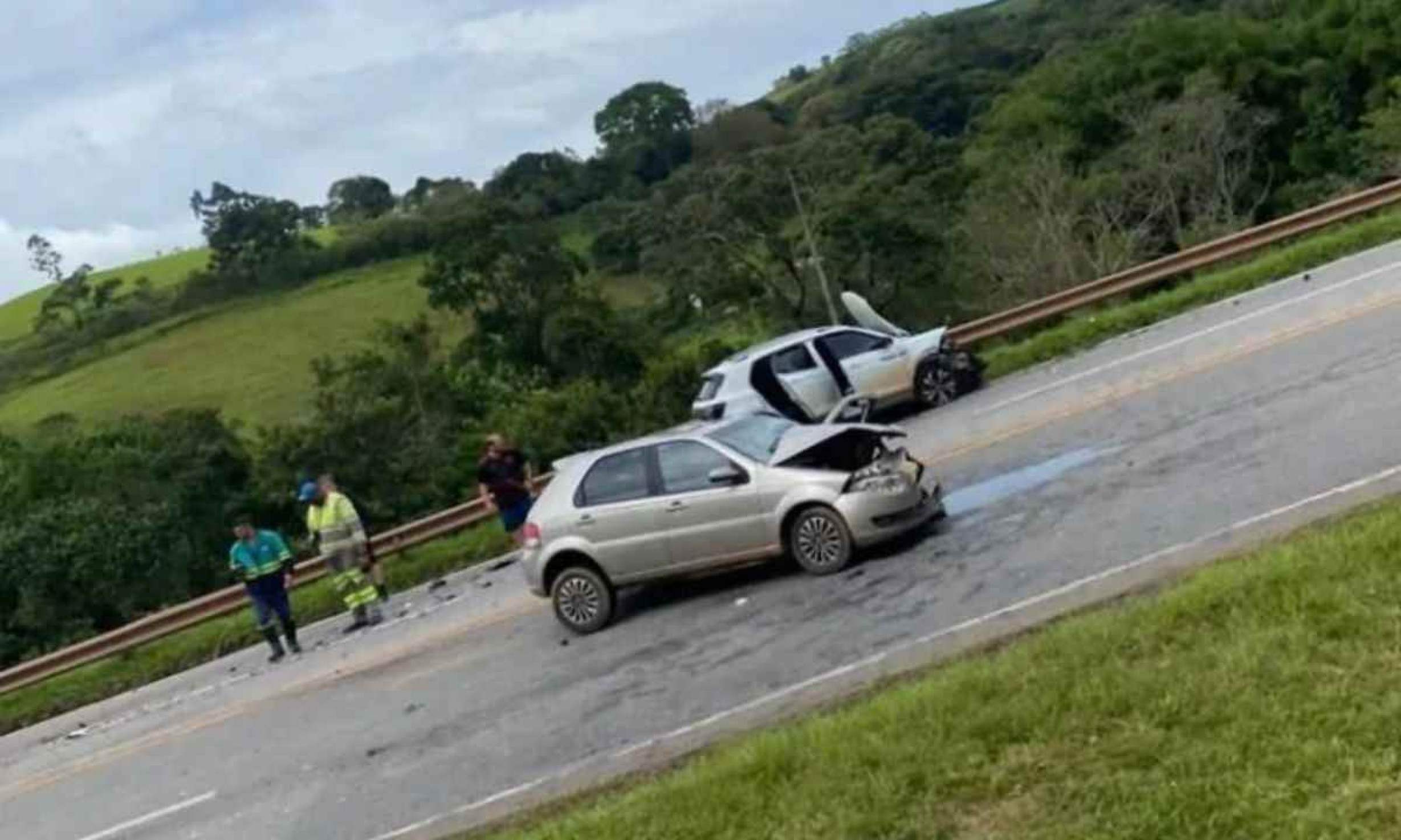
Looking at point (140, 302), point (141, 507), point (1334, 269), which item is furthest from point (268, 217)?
point (1334, 269)

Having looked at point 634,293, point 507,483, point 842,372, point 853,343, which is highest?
point 634,293

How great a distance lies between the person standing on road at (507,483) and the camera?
1875cm

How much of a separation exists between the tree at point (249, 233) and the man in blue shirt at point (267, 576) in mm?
82138

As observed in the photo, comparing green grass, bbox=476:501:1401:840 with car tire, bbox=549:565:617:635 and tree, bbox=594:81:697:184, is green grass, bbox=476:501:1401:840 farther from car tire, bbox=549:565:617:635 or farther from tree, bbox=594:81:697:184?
tree, bbox=594:81:697:184

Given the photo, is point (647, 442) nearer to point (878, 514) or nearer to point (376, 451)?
point (878, 514)

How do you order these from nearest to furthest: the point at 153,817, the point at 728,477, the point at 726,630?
the point at 153,817 → the point at 726,630 → the point at 728,477

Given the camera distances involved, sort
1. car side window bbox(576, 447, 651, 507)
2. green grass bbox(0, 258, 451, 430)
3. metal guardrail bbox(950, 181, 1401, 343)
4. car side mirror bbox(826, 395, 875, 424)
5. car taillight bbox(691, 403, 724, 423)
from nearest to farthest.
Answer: car side window bbox(576, 447, 651, 507), car side mirror bbox(826, 395, 875, 424), car taillight bbox(691, 403, 724, 423), metal guardrail bbox(950, 181, 1401, 343), green grass bbox(0, 258, 451, 430)

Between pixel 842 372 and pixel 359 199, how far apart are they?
10956 cm

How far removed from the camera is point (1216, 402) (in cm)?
1512

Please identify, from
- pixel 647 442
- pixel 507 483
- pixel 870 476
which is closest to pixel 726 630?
pixel 870 476

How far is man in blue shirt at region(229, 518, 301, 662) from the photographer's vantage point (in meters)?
17.6

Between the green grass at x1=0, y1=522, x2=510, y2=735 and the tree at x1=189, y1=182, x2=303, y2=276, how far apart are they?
78.3 metres

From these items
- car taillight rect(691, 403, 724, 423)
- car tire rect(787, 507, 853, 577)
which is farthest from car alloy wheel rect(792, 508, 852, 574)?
car taillight rect(691, 403, 724, 423)

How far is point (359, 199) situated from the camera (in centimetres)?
12512
